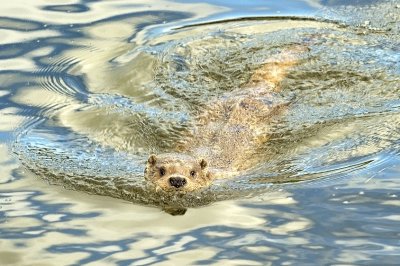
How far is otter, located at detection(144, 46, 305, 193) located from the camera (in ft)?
26.2

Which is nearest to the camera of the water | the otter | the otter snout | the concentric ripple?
the water

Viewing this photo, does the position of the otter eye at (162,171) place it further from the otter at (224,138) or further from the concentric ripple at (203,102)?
the concentric ripple at (203,102)

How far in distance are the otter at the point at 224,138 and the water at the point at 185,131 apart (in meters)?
0.14

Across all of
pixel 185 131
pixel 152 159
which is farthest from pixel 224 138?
pixel 152 159

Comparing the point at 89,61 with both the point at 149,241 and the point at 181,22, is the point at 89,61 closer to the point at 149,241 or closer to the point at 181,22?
the point at 181,22

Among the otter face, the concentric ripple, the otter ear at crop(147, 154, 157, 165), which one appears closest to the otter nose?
the otter face

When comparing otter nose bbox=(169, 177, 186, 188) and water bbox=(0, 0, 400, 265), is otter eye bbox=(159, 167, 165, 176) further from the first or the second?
water bbox=(0, 0, 400, 265)

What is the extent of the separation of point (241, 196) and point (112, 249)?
1413mm

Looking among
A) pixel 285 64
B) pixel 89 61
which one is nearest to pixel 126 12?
pixel 89 61

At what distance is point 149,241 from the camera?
6832 millimetres

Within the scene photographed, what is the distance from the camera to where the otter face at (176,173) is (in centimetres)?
791

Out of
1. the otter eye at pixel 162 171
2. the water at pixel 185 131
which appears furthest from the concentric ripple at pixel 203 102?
the otter eye at pixel 162 171

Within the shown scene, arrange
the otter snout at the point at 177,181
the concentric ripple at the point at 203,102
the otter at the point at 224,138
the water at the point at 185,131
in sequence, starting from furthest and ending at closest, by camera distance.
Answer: the concentric ripple at the point at 203,102 < the otter at the point at 224,138 < the otter snout at the point at 177,181 < the water at the point at 185,131

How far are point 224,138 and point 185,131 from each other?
0.44 metres
